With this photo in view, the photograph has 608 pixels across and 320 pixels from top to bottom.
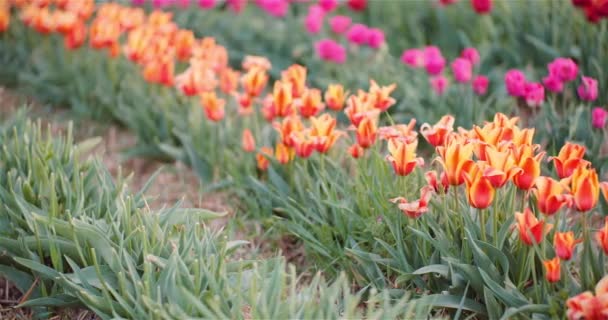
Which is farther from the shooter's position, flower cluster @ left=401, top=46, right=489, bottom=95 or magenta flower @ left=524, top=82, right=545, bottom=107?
flower cluster @ left=401, top=46, right=489, bottom=95

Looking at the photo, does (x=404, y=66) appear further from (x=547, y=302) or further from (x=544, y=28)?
(x=547, y=302)

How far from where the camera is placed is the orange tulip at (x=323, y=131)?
2594 mm

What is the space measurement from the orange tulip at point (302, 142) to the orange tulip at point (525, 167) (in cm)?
82

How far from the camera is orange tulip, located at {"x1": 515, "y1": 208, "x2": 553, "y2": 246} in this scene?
1.93 metres

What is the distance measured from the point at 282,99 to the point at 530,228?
4.18ft

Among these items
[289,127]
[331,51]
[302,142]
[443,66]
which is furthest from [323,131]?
[331,51]

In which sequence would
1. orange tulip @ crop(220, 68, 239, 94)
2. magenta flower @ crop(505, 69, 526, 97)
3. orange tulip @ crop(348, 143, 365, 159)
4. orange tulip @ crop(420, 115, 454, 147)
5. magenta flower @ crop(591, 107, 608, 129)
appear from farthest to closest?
orange tulip @ crop(220, 68, 239, 94)
magenta flower @ crop(505, 69, 526, 97)
magenta flower @ crop(591, 107, 608, 129)
orange tulip @ crop(348, 143, 365, 159)
orange tulip @ crop(420, 115, 454, 147)

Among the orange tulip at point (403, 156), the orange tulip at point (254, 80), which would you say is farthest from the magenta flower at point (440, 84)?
the orange tulip at point (403, 156)

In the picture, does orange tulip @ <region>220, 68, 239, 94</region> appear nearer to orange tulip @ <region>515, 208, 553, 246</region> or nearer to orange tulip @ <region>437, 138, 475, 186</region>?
orange tulip @ <region>437, 138, 475, 186</region>

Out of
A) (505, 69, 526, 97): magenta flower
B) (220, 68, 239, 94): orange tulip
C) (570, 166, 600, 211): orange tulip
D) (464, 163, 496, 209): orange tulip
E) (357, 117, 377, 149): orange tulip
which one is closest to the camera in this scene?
(570, 166, 600, 211): orange tulip

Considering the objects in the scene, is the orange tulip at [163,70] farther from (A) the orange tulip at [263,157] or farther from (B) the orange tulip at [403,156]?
(B) the orange tulip at [403,156]

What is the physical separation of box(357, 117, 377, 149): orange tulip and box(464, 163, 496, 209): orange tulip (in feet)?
2.00

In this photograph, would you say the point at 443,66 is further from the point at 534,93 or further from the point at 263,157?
the point at 263,157

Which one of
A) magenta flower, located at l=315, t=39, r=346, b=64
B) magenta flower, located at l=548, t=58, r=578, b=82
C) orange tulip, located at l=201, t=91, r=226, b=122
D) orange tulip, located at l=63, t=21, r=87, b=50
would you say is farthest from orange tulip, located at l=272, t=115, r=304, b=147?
orange tulip, located at l=63, t=21, r=87, b=50
